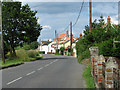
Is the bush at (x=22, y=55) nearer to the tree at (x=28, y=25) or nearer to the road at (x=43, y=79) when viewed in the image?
the tree at (x=28, y=25)

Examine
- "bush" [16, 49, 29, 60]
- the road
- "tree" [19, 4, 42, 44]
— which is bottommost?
the road

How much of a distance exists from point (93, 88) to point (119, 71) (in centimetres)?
223

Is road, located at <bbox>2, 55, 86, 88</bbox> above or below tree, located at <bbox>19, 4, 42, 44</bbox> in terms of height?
below

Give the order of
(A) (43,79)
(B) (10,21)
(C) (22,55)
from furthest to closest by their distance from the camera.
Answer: (C) (22,55), (B) (10,21), (A) (43,79)

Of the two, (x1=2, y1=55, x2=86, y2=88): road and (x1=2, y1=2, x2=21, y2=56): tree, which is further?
(x1=2, y1=2, x2=21, y2=56): tree

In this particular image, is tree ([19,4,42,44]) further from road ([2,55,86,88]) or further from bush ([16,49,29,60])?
road ([2,55,86,88])

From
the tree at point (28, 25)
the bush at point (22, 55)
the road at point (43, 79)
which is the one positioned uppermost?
the tree at point (28, 25)

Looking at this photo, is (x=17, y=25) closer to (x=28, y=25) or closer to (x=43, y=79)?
(x=28, y=25)

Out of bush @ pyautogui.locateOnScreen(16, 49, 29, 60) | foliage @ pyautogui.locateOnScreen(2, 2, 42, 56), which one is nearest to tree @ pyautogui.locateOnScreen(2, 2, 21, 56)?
foliage @ pyautogui.locateOnScreen(2, 2, 42, 56)

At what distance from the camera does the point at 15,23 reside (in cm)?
4447

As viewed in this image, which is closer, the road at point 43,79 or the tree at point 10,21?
the road at point 43,79

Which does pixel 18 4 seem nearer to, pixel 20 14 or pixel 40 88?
pixel 20 14

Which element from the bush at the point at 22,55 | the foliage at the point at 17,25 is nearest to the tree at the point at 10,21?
the foliage at the point at 17,25

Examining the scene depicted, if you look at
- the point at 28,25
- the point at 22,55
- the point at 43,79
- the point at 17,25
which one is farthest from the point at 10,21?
the point at 43,79
